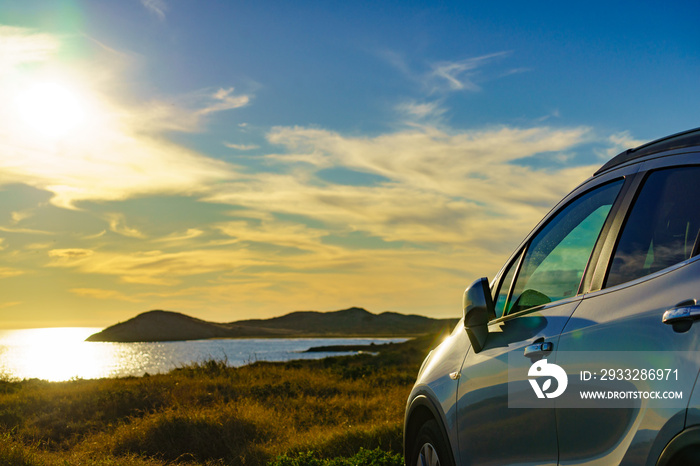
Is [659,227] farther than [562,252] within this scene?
No

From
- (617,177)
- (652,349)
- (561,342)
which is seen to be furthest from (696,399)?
(617,177)

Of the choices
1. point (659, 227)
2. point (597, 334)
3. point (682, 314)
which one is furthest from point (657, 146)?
point (682, 314)

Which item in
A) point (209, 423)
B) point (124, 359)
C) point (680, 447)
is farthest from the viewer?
point (124, 359)

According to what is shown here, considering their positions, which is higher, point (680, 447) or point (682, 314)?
point (682, 314)

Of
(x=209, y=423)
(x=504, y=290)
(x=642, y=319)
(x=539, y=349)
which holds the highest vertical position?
(x=504, y=290)

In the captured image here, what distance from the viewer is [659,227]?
2.63 metres

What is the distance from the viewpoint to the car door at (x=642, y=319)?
2.05m

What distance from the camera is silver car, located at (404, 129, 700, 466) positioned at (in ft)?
6.81

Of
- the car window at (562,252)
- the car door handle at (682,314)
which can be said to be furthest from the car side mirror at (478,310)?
the car door handle at (682,314)

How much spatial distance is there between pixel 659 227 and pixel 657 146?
0.37m

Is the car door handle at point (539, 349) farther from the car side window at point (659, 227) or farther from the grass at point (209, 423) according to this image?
the grass at point (209, 423)

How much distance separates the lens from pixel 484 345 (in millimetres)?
3639

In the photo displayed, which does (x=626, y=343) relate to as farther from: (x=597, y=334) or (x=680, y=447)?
(x=680, y=447)

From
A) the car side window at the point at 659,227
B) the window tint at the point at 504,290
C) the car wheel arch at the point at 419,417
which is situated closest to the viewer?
the car side window at the point at 659,227
